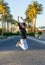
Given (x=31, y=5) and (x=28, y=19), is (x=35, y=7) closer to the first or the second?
(x=31, y=5)

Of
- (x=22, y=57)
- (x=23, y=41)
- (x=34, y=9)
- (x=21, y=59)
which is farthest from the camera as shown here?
(x=34, y=9)

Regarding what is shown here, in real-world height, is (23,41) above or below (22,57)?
above

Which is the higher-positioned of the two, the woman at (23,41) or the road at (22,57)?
the woman at (23,41)

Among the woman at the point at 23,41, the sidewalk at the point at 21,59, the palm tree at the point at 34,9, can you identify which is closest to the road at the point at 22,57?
the sidewalk at the point at 21,59

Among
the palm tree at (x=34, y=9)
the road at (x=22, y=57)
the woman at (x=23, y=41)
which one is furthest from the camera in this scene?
the palm tree at (x=34, y=9)

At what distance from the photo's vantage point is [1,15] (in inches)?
3292

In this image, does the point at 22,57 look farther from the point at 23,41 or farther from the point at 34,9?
the point at 34,9

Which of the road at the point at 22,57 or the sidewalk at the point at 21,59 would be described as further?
the road at the point at 22,57

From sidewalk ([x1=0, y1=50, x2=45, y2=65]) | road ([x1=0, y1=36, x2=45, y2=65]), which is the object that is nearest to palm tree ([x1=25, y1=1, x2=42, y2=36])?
road ([x1=0, y1=36, x2=45, y2=65])

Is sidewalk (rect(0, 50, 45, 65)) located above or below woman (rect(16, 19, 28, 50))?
below

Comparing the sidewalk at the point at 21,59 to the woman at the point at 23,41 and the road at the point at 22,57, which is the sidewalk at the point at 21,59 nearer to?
the road at the point at 22,57

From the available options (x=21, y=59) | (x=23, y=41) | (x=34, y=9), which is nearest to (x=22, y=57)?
(x=21, y=59)

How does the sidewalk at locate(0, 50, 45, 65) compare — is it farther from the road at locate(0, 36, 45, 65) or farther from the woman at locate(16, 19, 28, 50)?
the woman at locate(16, 19, 28, 50)

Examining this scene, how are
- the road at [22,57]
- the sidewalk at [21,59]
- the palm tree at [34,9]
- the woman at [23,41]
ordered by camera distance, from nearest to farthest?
the sidewalk at [21,59], the road at [22,57], the woman at [23,41], the palm tree at [34,9]
